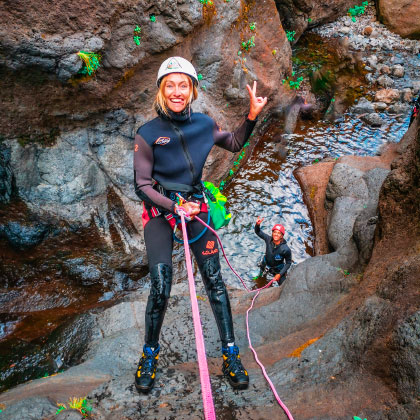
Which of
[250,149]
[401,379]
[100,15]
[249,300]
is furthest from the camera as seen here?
[250,149]

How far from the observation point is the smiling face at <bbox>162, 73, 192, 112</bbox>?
3.46 meters

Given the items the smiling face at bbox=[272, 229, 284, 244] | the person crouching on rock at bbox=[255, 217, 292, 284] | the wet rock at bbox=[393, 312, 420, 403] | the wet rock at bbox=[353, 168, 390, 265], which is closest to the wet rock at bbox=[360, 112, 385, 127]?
the person crouching on rock at bbox=[255, 217, 292, 284]

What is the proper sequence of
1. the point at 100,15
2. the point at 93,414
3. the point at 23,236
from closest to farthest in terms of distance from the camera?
the point at 93,414 < the point at 100,15 < the point at 23,236

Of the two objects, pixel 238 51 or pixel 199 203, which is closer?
pixel 199 203

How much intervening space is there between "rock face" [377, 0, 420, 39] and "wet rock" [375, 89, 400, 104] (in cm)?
593

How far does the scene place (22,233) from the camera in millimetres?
6867

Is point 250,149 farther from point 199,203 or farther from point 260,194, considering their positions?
point 199,203

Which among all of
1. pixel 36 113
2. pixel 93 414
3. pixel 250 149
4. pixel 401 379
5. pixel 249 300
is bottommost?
pixel 249 300

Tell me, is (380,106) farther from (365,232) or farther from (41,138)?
(41,138)

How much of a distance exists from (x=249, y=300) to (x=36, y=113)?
15.6 feet

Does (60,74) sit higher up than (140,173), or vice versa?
(60,74)

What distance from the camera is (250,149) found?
10.8 m

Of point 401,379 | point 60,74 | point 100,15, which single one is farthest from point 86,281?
point 401,379

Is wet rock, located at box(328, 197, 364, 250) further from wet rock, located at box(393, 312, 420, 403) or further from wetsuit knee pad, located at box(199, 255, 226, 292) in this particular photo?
wet rock, located at box(393, 312, 420, 403)
